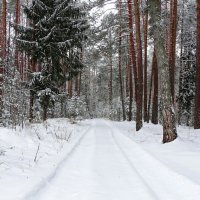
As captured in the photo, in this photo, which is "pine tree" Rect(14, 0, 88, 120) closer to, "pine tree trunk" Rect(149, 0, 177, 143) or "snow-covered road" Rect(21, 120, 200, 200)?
"pine tree trunk" Rect(149, 0, 177, 143)

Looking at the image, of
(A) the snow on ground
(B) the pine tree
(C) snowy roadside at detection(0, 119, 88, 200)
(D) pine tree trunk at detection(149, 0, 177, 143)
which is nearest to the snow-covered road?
(A) the snow on ground

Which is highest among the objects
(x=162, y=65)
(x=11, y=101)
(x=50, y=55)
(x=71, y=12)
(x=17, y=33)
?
(x=71, y=12)

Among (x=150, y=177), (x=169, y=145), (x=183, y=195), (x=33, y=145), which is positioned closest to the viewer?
(x=183, y=195)

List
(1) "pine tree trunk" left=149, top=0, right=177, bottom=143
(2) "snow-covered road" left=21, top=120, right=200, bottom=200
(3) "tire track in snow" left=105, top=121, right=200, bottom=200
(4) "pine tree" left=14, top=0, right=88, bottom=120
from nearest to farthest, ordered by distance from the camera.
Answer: (2) "snow-covered road" left=21, top=120, right=200, bottom=200
(3) "tire track in snow" left=105, top=121, right=200, bottom=200
(1) "pine tree trunk" left=149, top=0, right=177, bottom=143
(4) "pine tree" left=14, top=0, right=88, bottom=120

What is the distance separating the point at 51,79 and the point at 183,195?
16183 mm

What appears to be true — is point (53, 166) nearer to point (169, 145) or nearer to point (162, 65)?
point (169, 145)

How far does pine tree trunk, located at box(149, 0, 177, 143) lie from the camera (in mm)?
11250

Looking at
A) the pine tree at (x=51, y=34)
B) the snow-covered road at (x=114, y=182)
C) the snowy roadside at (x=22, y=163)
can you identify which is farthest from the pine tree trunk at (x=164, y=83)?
the pine tree at (x=51, y=34)

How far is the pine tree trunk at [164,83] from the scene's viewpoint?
11250mm

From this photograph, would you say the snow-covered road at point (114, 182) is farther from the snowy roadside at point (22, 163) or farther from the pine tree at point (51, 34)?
the pine tree at point (51, 34)

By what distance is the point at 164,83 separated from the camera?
1158 centimetres

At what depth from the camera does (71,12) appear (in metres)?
20.3

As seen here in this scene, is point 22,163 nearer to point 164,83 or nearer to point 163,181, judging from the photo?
point 163,181

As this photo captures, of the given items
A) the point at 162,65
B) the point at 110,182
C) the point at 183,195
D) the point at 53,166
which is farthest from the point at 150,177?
A: the point at 162,65
